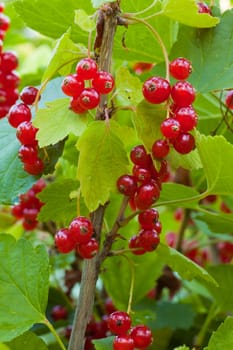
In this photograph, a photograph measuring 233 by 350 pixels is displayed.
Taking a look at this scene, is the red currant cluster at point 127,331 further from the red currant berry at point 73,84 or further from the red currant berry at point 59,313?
the red currant berry at point 59,313

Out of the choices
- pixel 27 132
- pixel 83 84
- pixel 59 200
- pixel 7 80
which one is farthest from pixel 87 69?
pixel 7 80

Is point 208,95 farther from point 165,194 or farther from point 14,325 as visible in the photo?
point 14,325

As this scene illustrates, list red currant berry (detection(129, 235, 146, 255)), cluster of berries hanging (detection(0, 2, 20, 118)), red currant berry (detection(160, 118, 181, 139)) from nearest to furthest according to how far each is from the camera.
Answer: red currant berry (detection(160, 118, 181, 139))
red currant berry (detection(129, 235, 146, 255))
cluster of berries hanging (detection(0, 2, 20, 118))

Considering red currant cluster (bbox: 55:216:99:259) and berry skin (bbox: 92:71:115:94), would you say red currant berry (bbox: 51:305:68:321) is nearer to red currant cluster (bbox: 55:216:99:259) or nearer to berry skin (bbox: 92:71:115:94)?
red currant cluster (bbox: 55:216:99:259)

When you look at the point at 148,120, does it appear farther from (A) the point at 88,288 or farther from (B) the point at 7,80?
(B) the point at 7,80

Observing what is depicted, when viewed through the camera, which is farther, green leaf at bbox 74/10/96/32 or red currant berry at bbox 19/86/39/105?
red currant berry at bbox 19/86/39/105

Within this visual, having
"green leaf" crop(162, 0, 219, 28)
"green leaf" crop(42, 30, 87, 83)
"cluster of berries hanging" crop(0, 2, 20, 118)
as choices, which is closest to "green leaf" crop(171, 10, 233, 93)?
"green leaf" crop(162, 0, 219, 28)

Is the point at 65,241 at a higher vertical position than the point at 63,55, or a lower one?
lower
